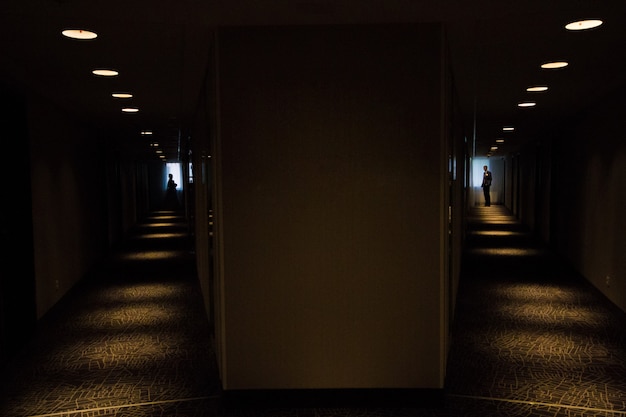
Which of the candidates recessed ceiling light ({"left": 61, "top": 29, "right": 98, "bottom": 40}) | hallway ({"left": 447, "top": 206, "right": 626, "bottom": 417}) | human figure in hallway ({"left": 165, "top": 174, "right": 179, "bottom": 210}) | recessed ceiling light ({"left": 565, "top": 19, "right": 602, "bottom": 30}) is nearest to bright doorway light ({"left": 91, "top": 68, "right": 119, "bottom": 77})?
recessed ceiling light ({"left": 61, "top": 29, "right": 98, "bottom": 40})

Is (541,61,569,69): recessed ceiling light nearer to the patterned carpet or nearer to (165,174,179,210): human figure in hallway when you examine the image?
the patterned carpet

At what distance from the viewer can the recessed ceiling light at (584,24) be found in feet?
12.7

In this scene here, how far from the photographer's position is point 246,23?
12.6 feet

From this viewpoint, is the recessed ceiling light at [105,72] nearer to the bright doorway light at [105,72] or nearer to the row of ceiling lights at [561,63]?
the bright doorway light at [105,72]

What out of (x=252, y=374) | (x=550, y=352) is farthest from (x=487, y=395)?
(x=252, y=374)

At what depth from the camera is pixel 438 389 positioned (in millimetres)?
4152

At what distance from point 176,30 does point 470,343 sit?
3642 mm

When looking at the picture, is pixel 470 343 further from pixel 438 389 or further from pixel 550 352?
pixel 438 389

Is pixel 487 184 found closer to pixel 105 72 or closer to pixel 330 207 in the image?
pixel 105 72

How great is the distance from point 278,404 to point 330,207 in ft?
4.34

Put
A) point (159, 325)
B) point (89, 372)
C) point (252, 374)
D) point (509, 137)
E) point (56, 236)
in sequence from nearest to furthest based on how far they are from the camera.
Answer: point (252, 374), point (89, 372), point (159, 325), point (56, 236), point (509, 137)

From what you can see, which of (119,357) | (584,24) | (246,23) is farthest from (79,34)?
(584,24)

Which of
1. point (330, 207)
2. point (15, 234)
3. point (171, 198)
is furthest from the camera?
point (171, 198)

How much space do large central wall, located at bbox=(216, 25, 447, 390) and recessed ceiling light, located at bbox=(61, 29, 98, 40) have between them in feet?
2.67
